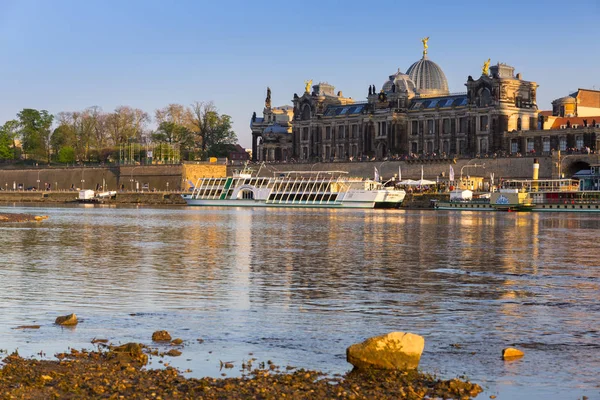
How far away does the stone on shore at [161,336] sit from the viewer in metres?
19.7

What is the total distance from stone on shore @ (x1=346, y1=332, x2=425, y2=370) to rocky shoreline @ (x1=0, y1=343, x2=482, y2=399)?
16 cm

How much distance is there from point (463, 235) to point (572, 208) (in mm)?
54637

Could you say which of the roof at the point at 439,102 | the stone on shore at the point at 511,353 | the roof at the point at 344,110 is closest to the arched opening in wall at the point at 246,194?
the roof at the point at 439,102

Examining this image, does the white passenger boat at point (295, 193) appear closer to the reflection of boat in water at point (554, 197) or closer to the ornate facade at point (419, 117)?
the reflection of boat in water at point (554, 197)

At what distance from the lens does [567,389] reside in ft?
53.5

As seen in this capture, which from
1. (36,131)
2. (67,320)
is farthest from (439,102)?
(67,320)

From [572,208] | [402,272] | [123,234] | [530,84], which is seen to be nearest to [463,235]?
[123,234]

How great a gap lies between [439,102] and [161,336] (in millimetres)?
136870

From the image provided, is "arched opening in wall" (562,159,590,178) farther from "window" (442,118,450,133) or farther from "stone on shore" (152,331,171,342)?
"stone on shore" (152,331,171,342)

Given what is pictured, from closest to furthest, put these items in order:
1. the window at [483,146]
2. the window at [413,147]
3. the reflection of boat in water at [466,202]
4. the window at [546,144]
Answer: the reflection of boat in water at [466,202] < the window at [546,144] < the window at [483,146] < the window at [413,147]

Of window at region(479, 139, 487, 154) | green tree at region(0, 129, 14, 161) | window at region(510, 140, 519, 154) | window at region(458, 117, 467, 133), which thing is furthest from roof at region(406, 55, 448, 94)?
green tree at region(0, 129, 14, 161)

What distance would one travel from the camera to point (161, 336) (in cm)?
1983

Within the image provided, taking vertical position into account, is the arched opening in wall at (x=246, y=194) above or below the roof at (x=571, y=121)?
below

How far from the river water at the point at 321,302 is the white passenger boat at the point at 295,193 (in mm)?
74251
